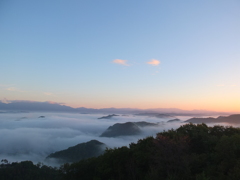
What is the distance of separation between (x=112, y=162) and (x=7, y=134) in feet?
495

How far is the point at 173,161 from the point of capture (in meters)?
13.8

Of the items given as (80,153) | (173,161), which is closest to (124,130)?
(80,153)

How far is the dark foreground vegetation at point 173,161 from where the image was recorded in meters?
13.3

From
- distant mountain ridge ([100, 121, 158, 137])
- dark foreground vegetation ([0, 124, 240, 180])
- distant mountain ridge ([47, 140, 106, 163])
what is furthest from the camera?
distant mountain ridge ([100, 121, 158, 137])

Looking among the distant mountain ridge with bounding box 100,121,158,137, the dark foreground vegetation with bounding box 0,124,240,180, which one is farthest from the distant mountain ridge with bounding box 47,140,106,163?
the dark foreground vegetation with bounding box 0,124,240,180

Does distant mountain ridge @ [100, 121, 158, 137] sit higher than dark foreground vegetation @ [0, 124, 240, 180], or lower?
lower

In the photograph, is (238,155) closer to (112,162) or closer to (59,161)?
(112,162)

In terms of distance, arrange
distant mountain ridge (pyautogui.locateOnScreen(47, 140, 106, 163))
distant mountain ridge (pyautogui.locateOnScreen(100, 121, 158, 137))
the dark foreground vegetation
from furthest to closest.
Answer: distant mountain ridge (pyautogui.locateOnScreen(100, 121, 158, 137)) → distant mountain ridge (pyautogui.locateOnScreen(47, 140, 106, 163)) → the dark foreground vegetation

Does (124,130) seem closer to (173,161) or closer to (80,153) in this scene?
(80,153)

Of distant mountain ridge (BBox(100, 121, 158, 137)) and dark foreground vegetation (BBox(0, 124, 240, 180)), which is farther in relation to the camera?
distant mountain ridge (BBox(100, 121, 158, 137))

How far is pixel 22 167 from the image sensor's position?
4812cm

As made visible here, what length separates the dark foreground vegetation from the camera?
13273mm

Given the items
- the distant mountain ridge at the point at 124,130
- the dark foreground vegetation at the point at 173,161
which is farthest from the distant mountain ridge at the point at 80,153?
the dark foreground vegetation at the point at 173,161

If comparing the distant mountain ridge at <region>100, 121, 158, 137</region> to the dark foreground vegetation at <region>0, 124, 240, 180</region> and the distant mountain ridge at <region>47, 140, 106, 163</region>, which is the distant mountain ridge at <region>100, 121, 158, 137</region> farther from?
the dark foreground vegetation at <region>0, 124, 240, 180</region>
